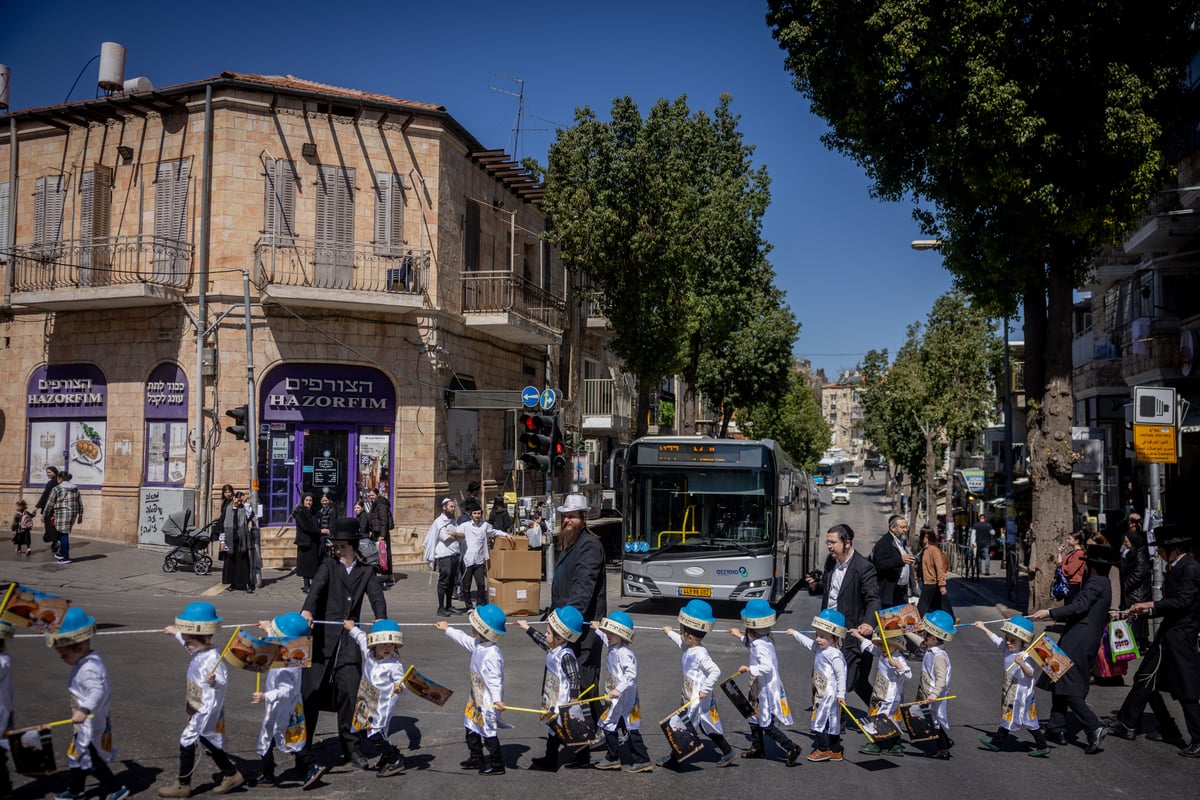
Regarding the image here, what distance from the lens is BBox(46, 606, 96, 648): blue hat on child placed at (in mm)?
6250

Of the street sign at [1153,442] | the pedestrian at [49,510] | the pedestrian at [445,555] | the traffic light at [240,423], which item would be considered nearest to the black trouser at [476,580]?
the pedestrian at [445,555]

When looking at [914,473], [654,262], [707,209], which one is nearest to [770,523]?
[654,262]

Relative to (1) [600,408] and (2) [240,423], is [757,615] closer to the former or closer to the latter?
(2) [240,423]

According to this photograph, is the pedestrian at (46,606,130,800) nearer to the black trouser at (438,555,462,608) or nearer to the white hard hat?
the white hard hat

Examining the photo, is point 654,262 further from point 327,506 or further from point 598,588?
point 598,588

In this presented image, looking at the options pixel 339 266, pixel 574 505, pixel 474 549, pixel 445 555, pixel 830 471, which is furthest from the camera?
pixel 830 471

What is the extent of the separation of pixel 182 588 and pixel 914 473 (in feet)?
132

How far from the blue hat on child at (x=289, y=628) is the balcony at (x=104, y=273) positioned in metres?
15.9

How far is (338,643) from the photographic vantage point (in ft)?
24.0

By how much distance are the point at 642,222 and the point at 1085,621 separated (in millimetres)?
16955

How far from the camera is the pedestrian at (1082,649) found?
8086mm

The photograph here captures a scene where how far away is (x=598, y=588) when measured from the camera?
7902 mm

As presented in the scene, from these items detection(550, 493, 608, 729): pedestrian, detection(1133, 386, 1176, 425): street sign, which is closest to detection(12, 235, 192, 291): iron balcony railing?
detection(550, 493, 608, 729): pedestrian

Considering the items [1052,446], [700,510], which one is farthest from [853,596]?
[1052,446]
